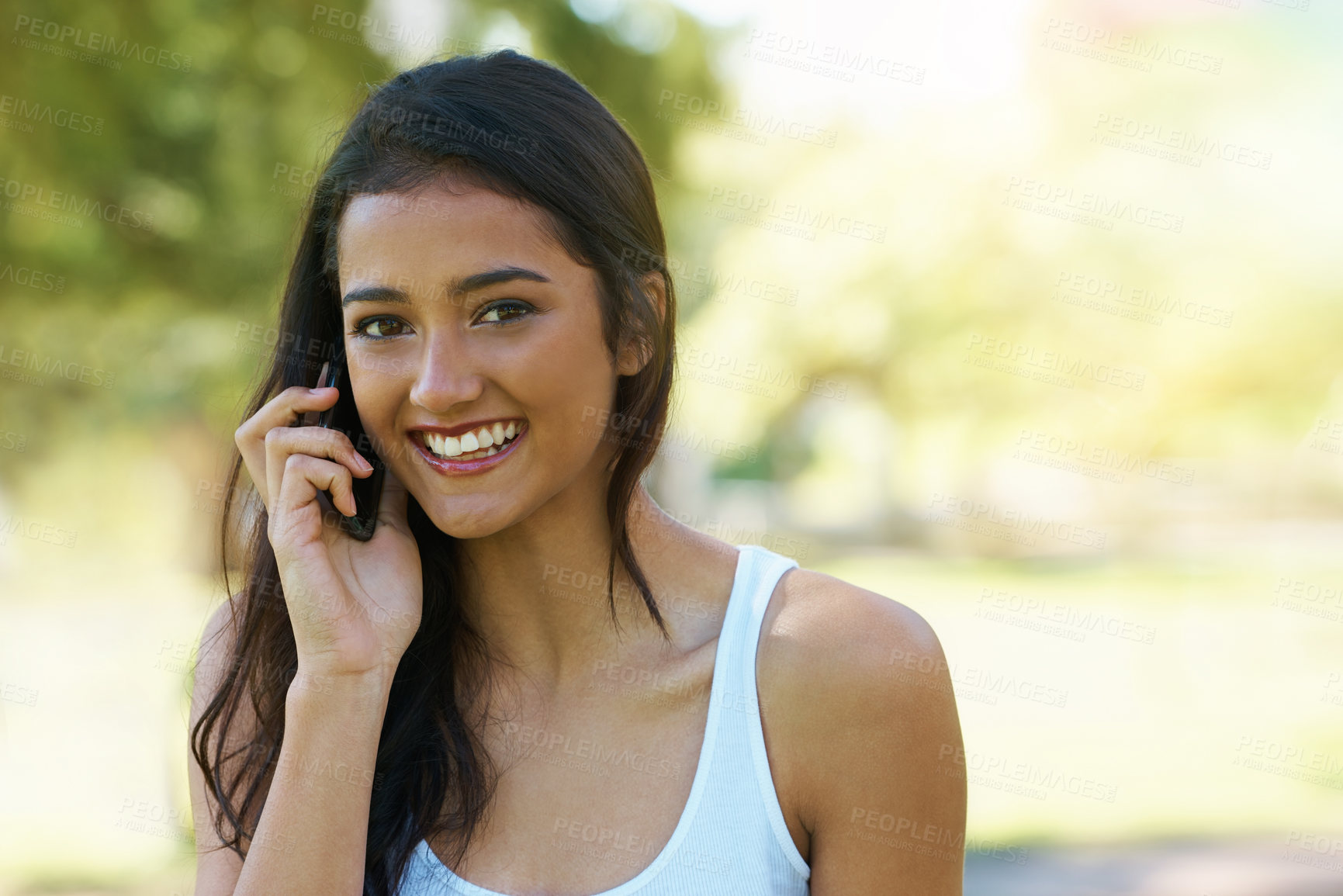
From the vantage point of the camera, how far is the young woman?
221cm

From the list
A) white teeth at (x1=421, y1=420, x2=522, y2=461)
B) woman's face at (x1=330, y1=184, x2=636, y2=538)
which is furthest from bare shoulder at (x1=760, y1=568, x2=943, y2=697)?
white teeth at (x1=421, y1=420, x2=522, y2=461)

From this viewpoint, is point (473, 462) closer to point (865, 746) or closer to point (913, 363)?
point (865, 746)

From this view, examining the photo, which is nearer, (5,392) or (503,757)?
(503,757)

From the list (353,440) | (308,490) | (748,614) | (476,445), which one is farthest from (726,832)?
(353,440)

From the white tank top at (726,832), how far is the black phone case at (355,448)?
0.69 metres

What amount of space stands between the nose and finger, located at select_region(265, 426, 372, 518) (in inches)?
13.5

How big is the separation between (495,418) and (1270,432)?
23152 mm

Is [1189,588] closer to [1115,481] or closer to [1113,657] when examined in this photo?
[1115,481]

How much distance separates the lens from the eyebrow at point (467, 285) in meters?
2.18

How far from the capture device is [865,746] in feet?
7.29

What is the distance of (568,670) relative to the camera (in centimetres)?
253

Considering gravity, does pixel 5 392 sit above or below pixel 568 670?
above

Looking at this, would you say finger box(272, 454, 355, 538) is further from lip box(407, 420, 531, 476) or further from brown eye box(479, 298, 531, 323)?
brown eye box(479, 298, 531, 323)

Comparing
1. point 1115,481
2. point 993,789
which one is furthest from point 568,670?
point 1115,481
